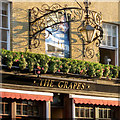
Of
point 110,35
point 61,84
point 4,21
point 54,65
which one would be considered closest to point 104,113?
point 61,84

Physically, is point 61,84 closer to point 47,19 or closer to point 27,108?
point 27,108

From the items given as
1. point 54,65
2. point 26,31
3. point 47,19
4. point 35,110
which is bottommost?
point 35,110

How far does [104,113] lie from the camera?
704 inches

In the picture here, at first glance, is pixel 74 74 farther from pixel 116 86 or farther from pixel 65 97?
pixel 116 86

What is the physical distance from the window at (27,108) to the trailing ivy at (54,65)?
1258 millimetres

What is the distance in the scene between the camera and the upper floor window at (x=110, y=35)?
19016 mm

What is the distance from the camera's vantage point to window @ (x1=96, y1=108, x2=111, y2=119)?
17703 mm

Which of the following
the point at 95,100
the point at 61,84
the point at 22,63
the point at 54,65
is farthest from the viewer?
the point at 95,100

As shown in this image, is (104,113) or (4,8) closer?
(4,8)

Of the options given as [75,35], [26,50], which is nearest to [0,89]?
[26,50]

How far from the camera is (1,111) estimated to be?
14969mm

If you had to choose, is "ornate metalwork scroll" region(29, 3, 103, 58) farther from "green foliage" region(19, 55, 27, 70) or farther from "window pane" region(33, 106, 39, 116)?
"window pane" region(33, 106, 39, 116)

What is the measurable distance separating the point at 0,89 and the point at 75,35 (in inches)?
188

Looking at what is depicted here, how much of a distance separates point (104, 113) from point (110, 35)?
3.71 m
